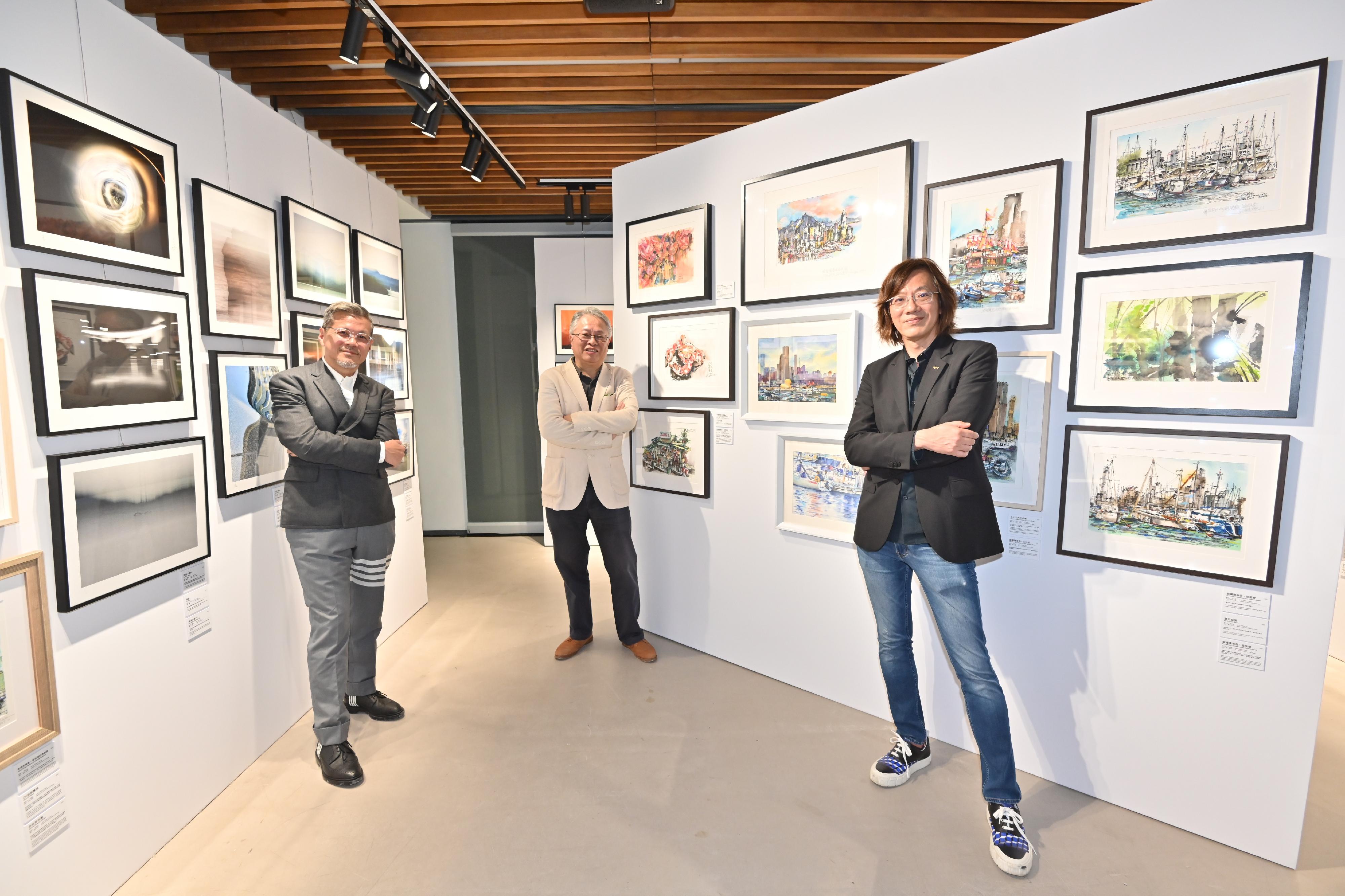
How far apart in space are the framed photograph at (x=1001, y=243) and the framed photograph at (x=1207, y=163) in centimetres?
14

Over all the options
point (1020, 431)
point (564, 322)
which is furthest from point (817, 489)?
point (564, 322)

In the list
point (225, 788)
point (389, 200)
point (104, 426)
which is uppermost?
point (389, 200)

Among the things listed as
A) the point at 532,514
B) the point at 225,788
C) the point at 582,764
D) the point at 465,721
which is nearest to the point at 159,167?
the point at 225,788

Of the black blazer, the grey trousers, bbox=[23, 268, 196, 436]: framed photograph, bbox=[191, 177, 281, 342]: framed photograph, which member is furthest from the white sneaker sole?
bbox=[191, 177, 281, 342]: framed photograph

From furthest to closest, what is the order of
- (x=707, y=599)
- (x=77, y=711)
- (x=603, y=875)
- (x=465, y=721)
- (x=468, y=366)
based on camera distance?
(x=468, y=366) < (x=707, y=599) < (x=465, y=721) < (x=603, y=875) < (x=77, y=711)

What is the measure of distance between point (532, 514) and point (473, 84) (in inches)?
167

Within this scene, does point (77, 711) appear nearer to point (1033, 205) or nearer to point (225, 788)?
point (225, 788)

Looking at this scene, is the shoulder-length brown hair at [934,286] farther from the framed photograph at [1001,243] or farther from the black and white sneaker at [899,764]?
the black and white sneaker at [899,764]

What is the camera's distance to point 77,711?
196 centimetres

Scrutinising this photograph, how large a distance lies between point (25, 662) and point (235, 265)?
1670 millimetres

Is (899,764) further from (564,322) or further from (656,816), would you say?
(564,322)

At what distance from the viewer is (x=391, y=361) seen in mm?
4102

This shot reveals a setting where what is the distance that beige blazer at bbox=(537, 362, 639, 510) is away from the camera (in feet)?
11.3

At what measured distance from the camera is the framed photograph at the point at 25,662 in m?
1.72
